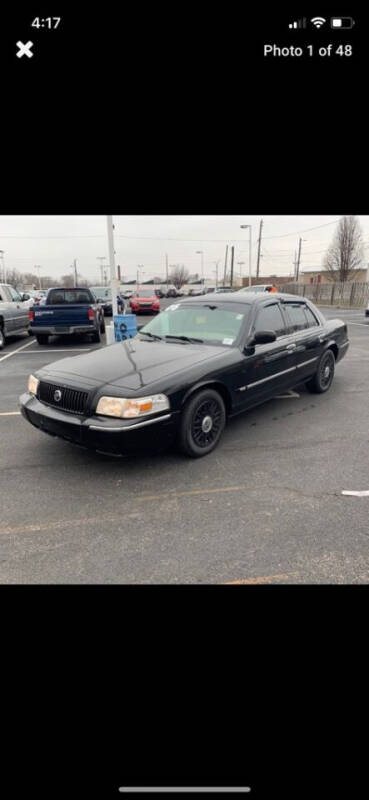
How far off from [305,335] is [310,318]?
529 mm

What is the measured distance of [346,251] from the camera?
133ft

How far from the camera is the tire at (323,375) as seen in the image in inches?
252

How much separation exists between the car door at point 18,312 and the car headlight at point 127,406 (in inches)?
385

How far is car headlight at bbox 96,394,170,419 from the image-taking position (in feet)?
11.6

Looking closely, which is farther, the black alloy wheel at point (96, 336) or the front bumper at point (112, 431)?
the black alloy wheel at point (96, 336)

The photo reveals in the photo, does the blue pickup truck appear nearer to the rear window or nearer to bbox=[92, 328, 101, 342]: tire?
bbox=[92, 328, 101, 342]: tire

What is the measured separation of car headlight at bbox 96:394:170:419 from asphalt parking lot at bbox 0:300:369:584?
627 millimetres

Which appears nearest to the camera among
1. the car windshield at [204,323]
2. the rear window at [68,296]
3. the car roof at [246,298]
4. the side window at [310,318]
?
the car windshield at [204,323]

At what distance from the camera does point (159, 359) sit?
4.27m
